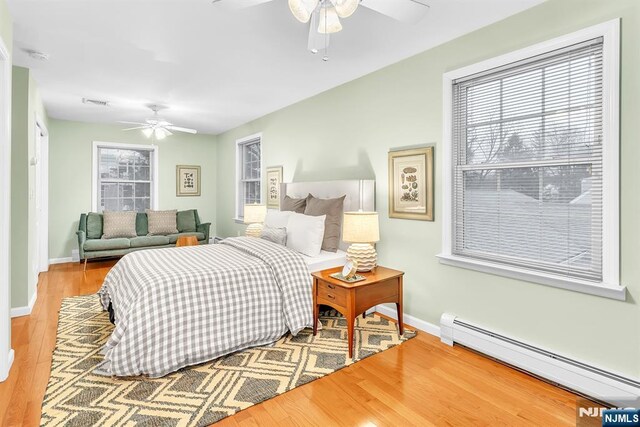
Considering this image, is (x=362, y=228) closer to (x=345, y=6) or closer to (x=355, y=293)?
(x=355, y=293)

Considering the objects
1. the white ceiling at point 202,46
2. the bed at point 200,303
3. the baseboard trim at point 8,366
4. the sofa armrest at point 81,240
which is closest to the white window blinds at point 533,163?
the white ceiling at point 202,46

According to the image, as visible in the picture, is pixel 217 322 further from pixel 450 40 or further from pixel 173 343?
pixel 450 40

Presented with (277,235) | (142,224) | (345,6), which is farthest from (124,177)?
(345,6)

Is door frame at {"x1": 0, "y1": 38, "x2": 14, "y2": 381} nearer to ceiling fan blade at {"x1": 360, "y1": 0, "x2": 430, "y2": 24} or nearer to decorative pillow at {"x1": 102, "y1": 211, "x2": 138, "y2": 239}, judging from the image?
ceiling fan blade at {"x1": 360, "y1": 0, "x2": 430, "y2": 24}

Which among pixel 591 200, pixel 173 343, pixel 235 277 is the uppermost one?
pixel 591 200

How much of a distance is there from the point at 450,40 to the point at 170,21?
217 centimetres

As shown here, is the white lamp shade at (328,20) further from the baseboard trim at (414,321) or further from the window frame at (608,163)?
the baseboard trim at (414,321)

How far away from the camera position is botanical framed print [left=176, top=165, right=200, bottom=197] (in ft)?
22.7

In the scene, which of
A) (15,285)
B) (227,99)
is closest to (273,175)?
(227,99)

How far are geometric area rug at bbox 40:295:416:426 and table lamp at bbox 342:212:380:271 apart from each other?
62cm

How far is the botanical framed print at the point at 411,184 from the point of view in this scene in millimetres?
3025

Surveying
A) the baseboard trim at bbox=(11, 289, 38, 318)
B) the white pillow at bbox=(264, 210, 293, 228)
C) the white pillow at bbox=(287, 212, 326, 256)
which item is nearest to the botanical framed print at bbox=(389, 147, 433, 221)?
the white pillow at bbox=(287, 212, 326, 256)

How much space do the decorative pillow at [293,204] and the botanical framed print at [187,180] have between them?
339 centimetres

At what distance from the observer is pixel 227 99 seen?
15.0 feet
